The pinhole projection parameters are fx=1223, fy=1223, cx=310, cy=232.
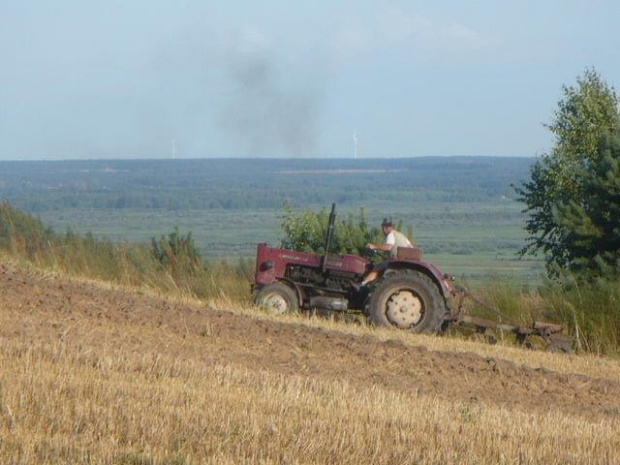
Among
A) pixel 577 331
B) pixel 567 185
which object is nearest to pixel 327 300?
pixel 577 331

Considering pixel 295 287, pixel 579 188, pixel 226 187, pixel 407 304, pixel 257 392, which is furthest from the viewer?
pixel 226 187

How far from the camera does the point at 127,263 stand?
67.8 ft

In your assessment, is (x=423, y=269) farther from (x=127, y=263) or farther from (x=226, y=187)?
(x=226, y=187)

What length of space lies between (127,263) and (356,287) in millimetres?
5521

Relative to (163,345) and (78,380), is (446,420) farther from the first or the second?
(163,345)

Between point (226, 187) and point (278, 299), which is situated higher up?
point (278, 299)

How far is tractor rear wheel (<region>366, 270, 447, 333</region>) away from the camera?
16078 mm

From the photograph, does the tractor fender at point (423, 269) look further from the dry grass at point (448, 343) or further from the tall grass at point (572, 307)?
the tall grass at point (572, 307)

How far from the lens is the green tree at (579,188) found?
20.3 m

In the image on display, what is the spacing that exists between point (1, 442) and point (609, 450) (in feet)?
12.8

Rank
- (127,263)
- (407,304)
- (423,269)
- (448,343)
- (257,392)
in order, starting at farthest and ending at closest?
(127,263) → (423,269) → (407,304) → (448,343) → (257,392)

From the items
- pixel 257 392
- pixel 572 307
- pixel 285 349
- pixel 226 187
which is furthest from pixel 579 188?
pixel 226 187

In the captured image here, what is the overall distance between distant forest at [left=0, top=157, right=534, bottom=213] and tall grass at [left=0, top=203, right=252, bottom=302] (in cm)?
3309

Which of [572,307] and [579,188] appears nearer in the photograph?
[572,307]
